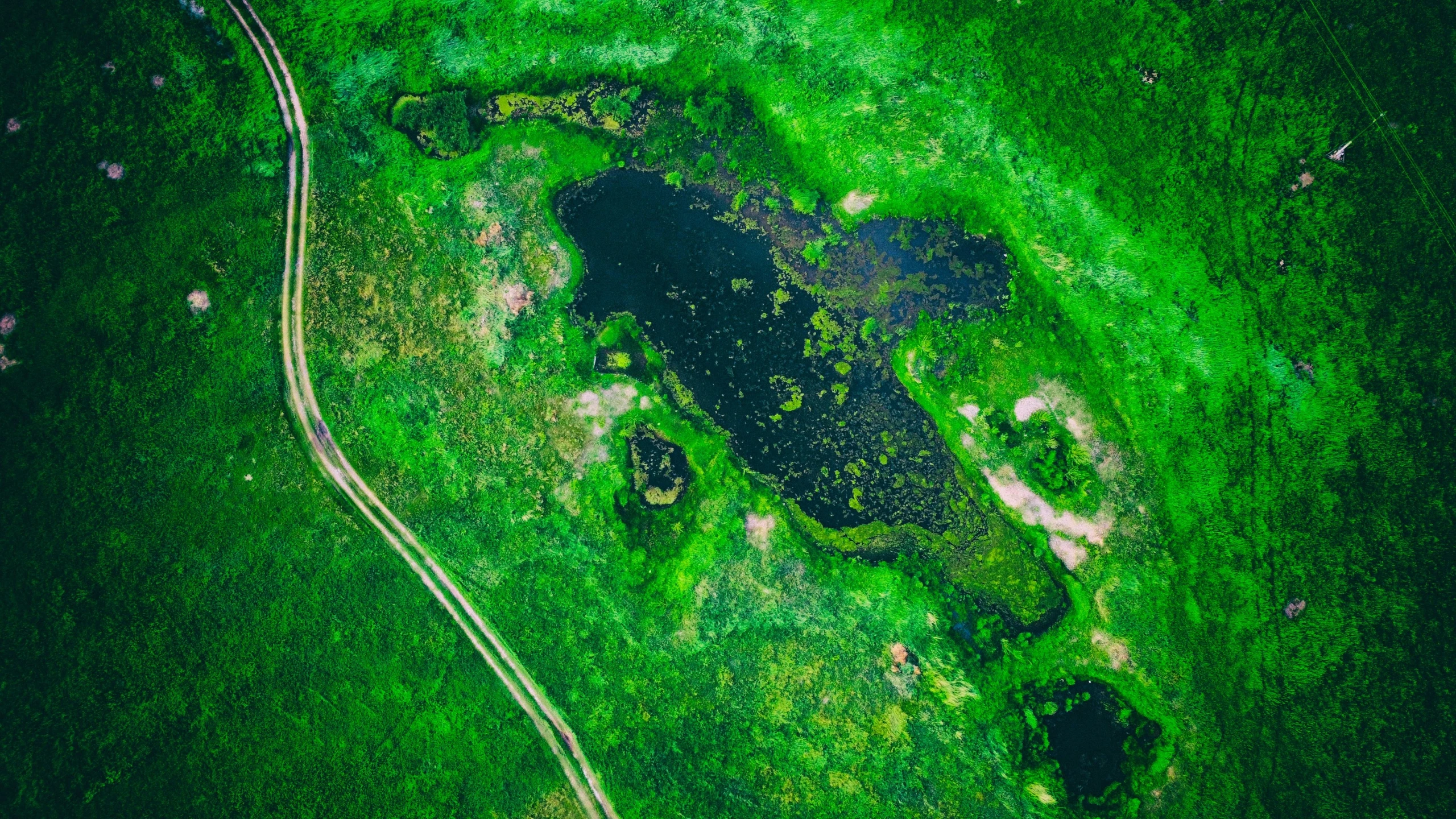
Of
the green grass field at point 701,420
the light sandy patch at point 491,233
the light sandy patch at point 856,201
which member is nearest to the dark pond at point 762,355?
the green grass field at point 701,420

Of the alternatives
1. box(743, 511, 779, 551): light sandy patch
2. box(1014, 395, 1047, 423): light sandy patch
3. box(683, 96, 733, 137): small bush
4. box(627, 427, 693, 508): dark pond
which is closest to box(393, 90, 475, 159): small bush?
box(683, 96, 733, 137): small bush

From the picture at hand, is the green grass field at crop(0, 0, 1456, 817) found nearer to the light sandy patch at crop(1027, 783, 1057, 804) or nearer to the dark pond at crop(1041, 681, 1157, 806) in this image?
the light sandy patch at crop(1027, 783, 1057, 804)

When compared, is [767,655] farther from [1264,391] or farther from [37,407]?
[37,407]

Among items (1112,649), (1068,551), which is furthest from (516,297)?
(1112,649)

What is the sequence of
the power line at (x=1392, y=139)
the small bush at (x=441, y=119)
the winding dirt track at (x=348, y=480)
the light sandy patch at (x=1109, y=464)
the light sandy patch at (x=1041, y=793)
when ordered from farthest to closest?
the small bush at (x=441, y=119)
the winding dirt track at (x=348, y=480)
the light sandy patch at (x=1109, y=464)
the light sandy patch at (x=1041, y=793)
the power line at (x=1392, y=139)

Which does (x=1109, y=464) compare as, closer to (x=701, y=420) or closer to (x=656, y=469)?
(x=701, y=420)

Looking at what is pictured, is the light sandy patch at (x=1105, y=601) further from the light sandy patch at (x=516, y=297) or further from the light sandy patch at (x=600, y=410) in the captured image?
the light sandy patch at (x=516, y=297)
